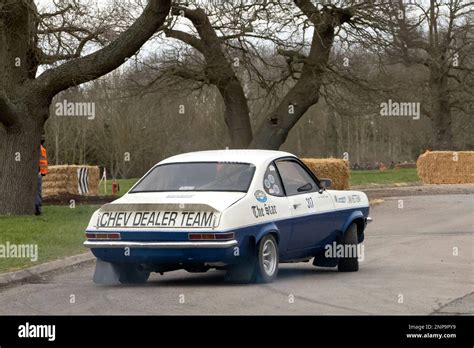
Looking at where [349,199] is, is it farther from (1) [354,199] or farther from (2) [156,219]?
(2) [156,219]

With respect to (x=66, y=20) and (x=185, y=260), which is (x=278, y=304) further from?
(x=66, y=20)

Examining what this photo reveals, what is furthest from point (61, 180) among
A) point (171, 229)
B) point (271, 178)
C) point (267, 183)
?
point (171, 229)

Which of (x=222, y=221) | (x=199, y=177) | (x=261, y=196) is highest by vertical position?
(x=199, y=177)

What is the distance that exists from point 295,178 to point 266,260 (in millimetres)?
1772

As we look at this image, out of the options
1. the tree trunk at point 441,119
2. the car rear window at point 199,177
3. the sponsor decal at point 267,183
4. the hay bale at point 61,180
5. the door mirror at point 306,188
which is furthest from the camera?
the tree trunk at point 441,119

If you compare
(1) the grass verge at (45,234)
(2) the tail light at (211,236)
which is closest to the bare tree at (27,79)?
(1) the grass verge at (45,234)

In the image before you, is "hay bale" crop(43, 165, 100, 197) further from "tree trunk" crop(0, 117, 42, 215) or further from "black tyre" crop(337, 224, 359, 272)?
"black tyre" crop(337, 224, 359, 272)

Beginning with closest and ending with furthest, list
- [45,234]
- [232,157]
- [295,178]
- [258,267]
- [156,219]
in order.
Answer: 1. [156,219]
2. [258,267]
3. [232,157]
4. [295,178]
5. [45,234]

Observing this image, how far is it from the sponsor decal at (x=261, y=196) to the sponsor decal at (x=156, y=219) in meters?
0.89

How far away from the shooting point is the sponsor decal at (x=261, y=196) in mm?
12039

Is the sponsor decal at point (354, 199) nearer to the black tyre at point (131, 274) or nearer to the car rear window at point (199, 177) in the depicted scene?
the car rear window at point (199, 177)

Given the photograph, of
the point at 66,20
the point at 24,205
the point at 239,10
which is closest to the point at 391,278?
the point at 24,205

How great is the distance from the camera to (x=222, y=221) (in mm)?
11281
